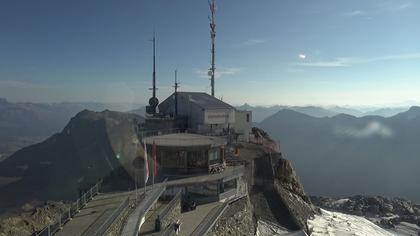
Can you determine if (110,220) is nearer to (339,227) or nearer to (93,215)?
(93,215)

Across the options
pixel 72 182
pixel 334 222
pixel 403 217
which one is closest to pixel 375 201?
pixel 403 217

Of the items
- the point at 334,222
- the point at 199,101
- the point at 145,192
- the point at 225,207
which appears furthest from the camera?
the point at 199,101

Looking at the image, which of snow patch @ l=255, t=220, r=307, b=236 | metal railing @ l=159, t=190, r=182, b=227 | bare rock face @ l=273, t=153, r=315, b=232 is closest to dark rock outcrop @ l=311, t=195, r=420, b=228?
bare rock face @ l=273, t=153, r=315, b=232

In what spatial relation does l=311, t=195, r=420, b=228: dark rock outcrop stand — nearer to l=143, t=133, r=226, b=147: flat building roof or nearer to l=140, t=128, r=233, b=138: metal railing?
l=140, t=128, r=233, b=138: metal railing

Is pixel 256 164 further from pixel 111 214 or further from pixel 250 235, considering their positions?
pixel 111 214

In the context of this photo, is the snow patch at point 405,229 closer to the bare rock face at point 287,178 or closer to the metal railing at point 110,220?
the bare rock face at point 287,178

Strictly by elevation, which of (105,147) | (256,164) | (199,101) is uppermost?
(199,101)
